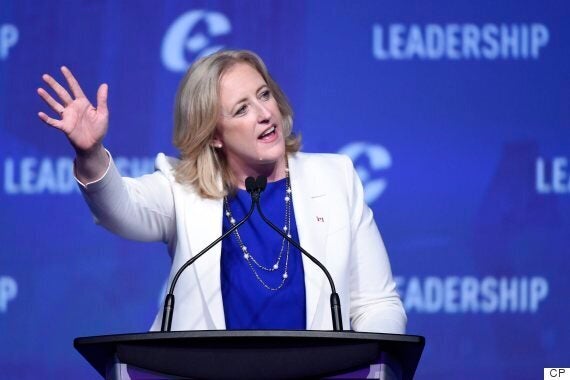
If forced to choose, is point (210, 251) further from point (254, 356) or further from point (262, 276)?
point (254, 356)

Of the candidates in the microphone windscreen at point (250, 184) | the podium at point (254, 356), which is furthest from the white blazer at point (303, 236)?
the podium at point (254, 356)

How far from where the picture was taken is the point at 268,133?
253 centimetres

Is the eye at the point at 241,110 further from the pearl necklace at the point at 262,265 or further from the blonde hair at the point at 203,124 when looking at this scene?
the pearl necklace at the point at 262,265

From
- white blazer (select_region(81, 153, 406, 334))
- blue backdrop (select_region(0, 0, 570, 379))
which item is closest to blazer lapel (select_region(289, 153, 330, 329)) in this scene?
white blazer (select_region(81, 153, 406, 334))

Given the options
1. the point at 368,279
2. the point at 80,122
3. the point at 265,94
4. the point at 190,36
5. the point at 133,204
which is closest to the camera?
the point at 80,122

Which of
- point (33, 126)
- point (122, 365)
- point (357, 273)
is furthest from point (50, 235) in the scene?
point (122, 365)

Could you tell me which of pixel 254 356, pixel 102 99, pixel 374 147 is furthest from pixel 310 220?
pixel 374 147

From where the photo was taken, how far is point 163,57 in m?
3.46

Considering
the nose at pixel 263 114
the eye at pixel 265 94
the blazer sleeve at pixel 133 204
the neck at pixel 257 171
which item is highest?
the eye at pixel 265 94

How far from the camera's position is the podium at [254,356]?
5.60ft

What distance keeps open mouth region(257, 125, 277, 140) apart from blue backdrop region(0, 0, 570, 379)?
0.91 m

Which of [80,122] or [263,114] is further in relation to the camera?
[263,114]

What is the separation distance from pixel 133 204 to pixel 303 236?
1.33 ft

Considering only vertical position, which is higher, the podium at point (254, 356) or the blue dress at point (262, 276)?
the blue dress at point (262, 276)
